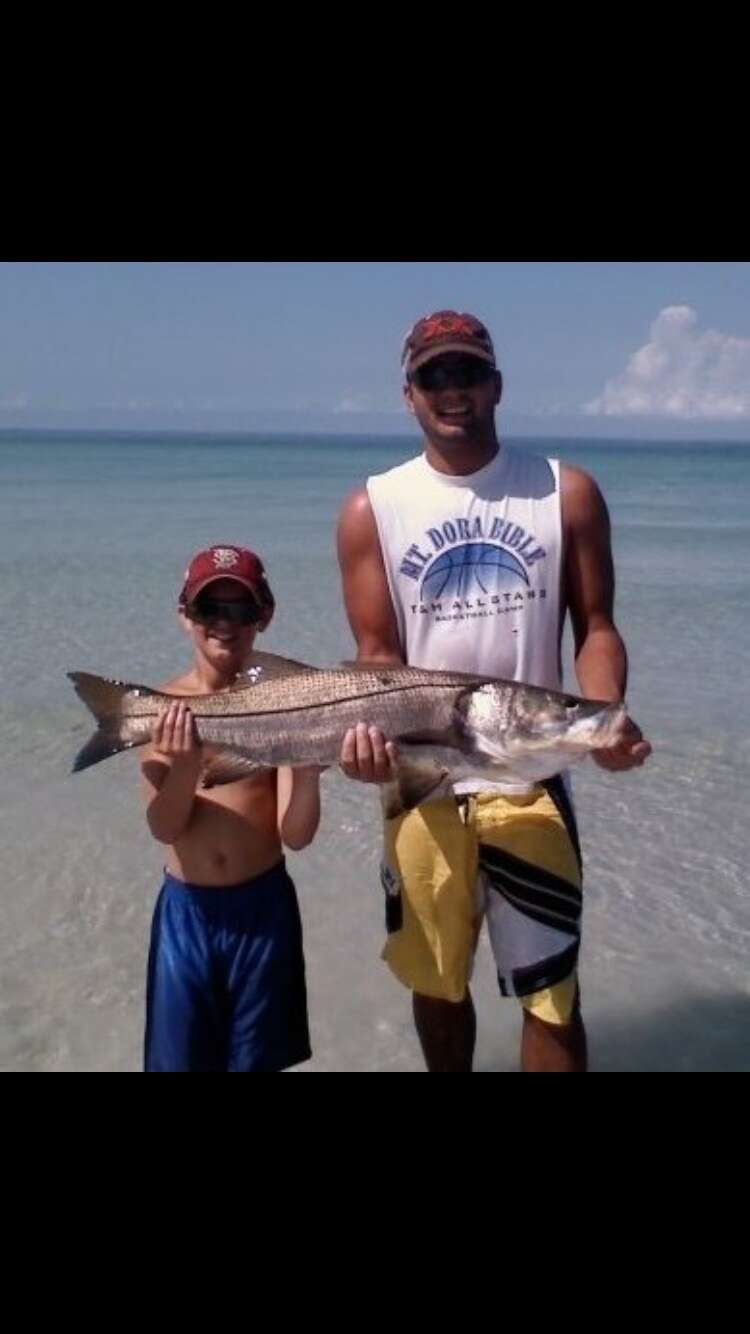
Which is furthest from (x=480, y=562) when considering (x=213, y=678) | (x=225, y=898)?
(x=225, y=898)

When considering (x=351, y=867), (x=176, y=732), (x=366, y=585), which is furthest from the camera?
(x=351, y=867)

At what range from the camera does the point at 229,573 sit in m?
4.01

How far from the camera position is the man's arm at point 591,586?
3834 millimetres

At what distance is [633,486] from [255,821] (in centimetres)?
4552

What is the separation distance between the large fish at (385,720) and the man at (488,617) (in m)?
0.26

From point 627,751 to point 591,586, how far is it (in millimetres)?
655

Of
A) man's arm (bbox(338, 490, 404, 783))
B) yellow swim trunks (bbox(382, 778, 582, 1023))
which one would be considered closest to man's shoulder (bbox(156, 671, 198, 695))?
man's arm (bbox(338, 490, 404, 783))

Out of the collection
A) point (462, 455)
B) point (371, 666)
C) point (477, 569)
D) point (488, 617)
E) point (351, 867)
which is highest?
point (462, 455)

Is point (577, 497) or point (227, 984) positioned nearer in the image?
point (577, 497)

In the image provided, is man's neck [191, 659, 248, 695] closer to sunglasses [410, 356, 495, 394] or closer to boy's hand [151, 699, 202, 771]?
boy's hand [151, 699, 202, 771]

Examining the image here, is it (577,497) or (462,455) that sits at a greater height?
(462,455)

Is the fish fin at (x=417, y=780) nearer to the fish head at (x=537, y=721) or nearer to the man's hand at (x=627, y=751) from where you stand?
the fish head at (x=537, y=721)

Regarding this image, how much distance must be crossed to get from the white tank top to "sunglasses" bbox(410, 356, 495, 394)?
9.9 inches

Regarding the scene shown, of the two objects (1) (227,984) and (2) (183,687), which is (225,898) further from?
(2) (183,687)
